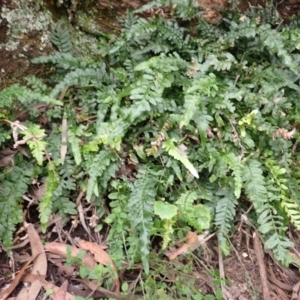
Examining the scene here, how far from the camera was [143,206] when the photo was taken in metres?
2.99

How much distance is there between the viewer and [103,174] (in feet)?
10.2

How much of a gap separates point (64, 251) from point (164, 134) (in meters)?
1.10

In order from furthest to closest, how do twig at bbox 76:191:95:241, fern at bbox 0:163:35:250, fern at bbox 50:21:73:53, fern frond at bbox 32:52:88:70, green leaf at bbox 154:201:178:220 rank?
fern at bbox 50:21:73:53
fern frond at bbox 32:52:88:70
twig at bbox 76:191:95:241
fern at bbox 0:163:35:250
green leaf at bbox 154:201:178:220

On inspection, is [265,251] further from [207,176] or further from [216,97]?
[216,97]

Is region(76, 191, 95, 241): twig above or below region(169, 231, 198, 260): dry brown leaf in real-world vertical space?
below

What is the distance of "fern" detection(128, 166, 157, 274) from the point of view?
2.90m

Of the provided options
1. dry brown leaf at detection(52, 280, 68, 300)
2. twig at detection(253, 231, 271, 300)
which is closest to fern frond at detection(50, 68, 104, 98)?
dry brown leaf at detection(52, 280, 68, 300)

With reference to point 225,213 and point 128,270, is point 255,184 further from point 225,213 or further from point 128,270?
point 128,270

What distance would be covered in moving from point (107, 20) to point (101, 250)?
182cm

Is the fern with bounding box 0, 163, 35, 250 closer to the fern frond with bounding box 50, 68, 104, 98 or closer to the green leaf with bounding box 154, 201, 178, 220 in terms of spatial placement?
the fern frond with bounding box 50, 68, 104, 98

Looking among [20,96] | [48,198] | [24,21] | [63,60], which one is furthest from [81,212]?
[24,21]

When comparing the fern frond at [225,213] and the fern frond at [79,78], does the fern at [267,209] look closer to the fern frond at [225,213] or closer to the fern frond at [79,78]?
the fern frond at [225,213]

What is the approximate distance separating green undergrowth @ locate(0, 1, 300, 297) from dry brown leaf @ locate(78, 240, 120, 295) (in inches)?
2.8

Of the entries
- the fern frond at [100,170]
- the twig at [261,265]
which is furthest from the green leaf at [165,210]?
the twig at [261,265]
